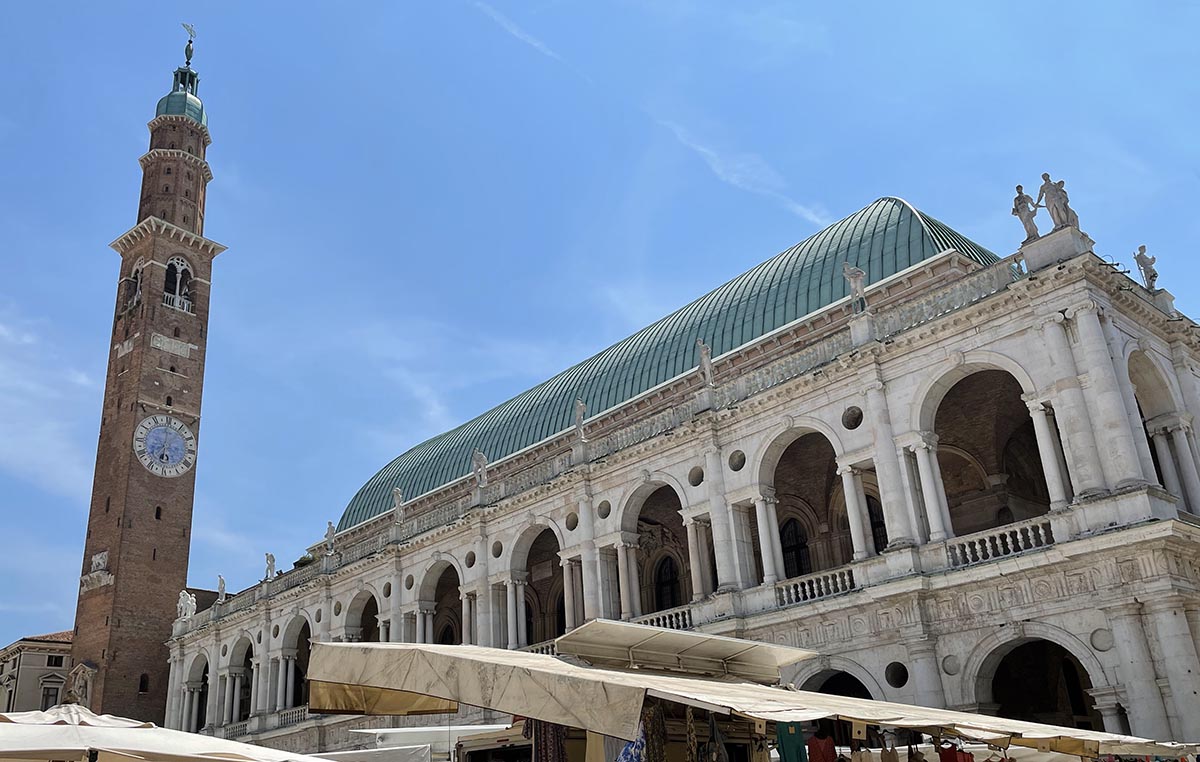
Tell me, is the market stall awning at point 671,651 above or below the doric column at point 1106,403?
below

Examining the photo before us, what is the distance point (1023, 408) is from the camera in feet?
83.5

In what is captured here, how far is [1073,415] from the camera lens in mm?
19703

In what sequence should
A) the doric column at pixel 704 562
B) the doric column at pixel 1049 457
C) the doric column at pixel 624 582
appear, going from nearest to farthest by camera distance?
the doric column at pixel 1049 457 < the doric column at pixel 704 562 < the doric column at pixel 624 582

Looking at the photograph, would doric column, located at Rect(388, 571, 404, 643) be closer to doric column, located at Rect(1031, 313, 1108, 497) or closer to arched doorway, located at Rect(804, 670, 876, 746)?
arched doorway, located at Rect(804, 670, 876, 746)

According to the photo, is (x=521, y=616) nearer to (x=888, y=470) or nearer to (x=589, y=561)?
(x=589, y=561)

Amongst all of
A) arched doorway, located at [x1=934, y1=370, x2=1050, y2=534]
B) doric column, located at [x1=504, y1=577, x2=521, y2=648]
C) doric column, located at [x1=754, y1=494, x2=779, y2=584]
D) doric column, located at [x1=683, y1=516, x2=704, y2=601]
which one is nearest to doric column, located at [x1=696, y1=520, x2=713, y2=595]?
doric column, located at [x1=683, y1=516, x2=704, y2=601]

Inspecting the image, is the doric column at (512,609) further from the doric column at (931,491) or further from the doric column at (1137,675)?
the doric column at (1137,675)

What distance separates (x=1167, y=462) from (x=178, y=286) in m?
50.3

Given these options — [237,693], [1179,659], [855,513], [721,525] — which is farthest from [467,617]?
[1179,659]

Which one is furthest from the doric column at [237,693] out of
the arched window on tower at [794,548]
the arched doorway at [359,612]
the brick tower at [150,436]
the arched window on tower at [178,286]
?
the arched window on tower at [794,548]

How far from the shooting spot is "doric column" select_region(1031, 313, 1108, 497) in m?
19.2

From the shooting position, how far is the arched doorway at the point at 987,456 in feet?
83.0

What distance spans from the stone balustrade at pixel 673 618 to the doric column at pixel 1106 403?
11093 millimetres

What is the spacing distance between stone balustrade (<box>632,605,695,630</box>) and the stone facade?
4478 cm
